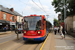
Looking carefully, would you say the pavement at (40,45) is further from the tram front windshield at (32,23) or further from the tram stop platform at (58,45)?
the tram front windshield at (32,23)

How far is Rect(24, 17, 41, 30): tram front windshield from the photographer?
7.99m

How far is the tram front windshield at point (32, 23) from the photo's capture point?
7.99 meters

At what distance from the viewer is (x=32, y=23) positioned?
8062 mm

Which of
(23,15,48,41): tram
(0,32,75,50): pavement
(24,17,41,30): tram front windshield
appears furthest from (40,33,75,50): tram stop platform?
(24,17,41,30): tram front windshield

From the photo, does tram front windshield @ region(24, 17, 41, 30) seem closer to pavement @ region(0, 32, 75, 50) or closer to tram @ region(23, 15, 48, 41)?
tram @ region(23, 15, 48, 41)

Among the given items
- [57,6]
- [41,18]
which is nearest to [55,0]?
[57,6]

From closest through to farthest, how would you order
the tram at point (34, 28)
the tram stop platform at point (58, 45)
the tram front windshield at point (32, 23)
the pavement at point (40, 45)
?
the tram stop platform at point (58, 45) < the pavement at point (40, 45) < the tram at point (34, 28) < the tram front windshield at point (32, 23)

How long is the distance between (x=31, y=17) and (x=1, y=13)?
20240 millimetres

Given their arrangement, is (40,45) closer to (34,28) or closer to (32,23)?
(34,28)

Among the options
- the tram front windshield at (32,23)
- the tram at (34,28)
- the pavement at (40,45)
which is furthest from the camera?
the tram front windshield at (32,23)

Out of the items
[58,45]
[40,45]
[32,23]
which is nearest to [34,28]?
[32,23]

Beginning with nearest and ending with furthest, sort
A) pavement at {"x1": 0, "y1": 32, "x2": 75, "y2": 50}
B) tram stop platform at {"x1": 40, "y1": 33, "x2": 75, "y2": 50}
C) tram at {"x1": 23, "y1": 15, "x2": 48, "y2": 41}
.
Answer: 1. tram stop platform at {"x1": 40, "y1": 33, "x2": 75, "y2": 50}
2. pavement at {"x1": 0, "y1": 32, "x2": 75, "y2": 50}
3. tram at {"x1": 23, "y1": 15, "x2": 48, "y2": 41}

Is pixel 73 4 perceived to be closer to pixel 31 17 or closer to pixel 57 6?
pixel 57 6

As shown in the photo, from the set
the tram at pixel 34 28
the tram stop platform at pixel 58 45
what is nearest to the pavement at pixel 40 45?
the tram stop platform at pixel 58 45
